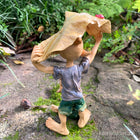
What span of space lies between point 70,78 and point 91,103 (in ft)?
1.99

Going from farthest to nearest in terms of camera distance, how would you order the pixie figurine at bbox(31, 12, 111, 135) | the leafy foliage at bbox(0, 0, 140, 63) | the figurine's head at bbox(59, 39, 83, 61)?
the leafy foliage at bbox(0, 0, 140, 63)
the figurine's head at bbox(59, 39, 83, 61)
the pixie figurine at bbox(31, 12, 111, 135)

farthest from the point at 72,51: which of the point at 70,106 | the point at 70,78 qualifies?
the point at 70,106

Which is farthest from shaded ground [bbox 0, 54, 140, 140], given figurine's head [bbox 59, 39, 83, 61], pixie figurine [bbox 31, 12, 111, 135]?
figurine's head [bbox 59, 39, 83, 61]

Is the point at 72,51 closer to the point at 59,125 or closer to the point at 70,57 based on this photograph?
the point at 70,57

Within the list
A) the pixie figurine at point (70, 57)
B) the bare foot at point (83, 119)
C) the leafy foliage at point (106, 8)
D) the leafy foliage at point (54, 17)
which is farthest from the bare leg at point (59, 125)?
the leafy foliage at point (106, 8)

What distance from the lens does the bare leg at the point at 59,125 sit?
142cm

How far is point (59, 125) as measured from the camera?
1462 mm

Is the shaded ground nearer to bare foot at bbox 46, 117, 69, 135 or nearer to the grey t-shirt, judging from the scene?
bare foot at bbox 46, 117, 69, 135

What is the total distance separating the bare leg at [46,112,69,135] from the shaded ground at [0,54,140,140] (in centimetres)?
5

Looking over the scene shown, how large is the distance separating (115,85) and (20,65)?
1.47 m

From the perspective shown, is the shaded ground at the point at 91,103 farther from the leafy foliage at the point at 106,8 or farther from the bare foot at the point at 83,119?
the leafy foliage at the point at 106,8

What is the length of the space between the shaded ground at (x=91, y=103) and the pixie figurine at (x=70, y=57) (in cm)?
14

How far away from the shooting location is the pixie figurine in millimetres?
1095

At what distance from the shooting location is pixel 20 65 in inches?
97.0
